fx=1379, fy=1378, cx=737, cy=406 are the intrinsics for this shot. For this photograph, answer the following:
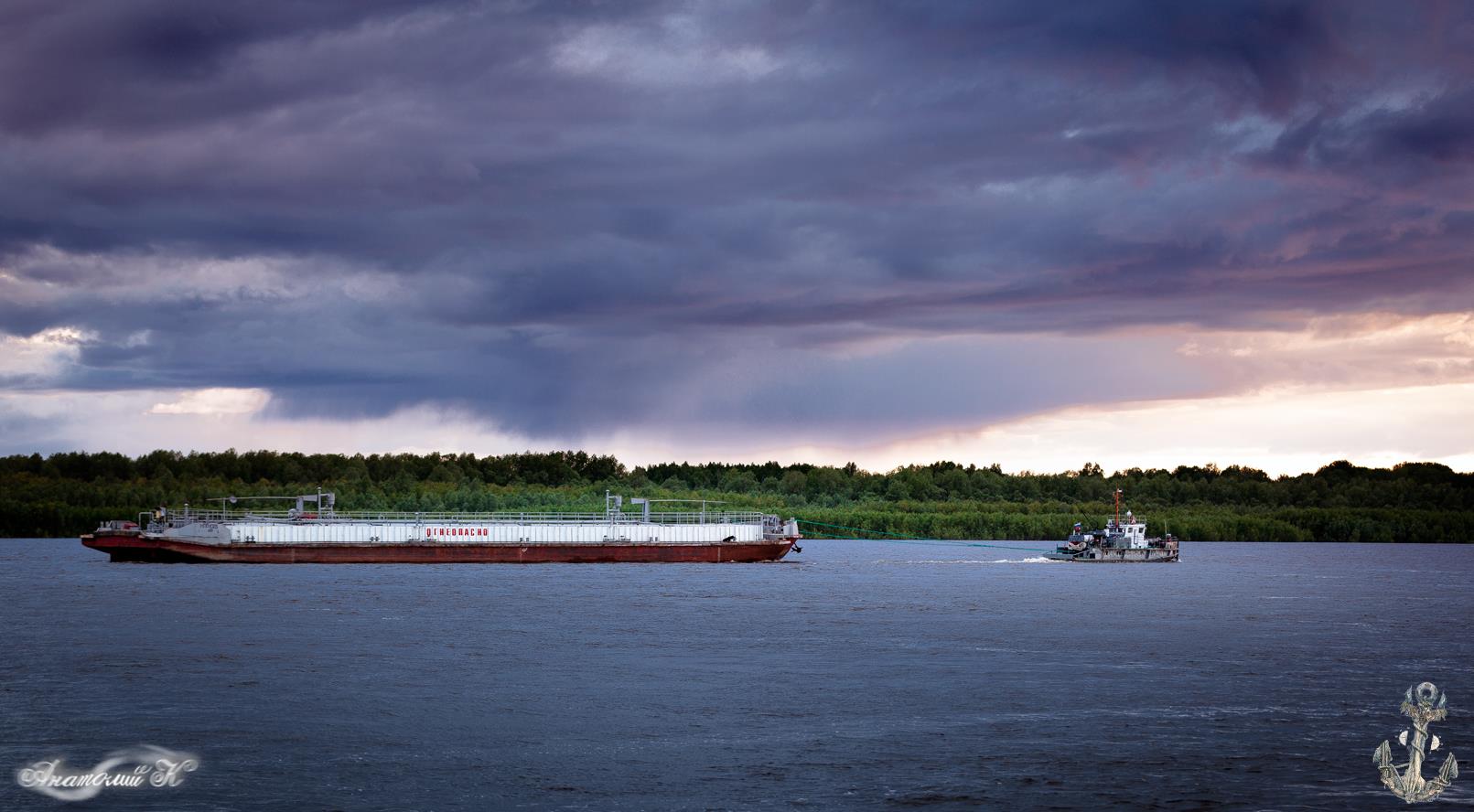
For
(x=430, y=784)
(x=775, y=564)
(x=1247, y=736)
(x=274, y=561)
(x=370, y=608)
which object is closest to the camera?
(x=430, y=784)

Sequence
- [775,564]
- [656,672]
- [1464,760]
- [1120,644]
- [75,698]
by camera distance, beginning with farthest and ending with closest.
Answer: [775,564] < [1120,644] < [656,672] < [75,698] < [1464,760]

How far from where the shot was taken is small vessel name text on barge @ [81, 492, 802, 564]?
134125mm

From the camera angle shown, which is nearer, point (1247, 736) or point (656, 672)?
point (1247, 736)

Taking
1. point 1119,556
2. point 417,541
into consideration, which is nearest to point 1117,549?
point 1119,556

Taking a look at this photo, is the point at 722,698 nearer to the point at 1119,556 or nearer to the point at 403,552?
the point at 403,552

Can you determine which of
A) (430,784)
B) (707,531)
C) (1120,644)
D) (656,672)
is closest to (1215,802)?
(430,784)

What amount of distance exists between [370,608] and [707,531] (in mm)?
60684

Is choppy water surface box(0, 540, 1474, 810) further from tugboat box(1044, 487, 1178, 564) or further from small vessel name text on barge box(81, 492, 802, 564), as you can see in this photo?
tugboat box(1044, 487, 1178, 564)

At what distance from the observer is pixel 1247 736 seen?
4088 cm

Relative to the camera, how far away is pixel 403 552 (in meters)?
137

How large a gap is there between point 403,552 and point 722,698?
9419cm

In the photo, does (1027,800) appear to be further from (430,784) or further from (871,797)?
(430,784)

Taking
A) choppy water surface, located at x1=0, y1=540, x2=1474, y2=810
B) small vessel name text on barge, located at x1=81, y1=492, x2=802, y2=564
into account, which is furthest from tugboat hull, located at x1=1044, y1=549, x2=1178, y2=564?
choppy water surface, located at x1=0, y1=540, x2=1474, y2=810

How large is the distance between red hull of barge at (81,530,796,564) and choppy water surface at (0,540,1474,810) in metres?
34.2
